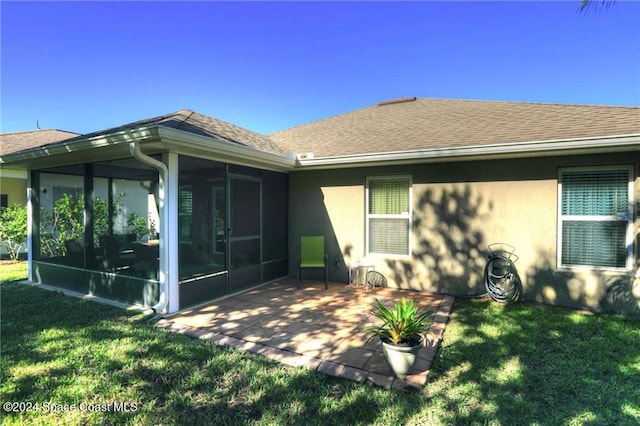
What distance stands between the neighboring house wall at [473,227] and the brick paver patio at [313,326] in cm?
61

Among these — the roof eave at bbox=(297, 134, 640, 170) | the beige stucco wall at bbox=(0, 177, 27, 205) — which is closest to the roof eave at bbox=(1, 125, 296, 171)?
the roof eave at bbox=(297, 134, 640, 170)

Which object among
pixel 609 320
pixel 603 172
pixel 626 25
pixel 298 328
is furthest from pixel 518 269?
pixel 626 25

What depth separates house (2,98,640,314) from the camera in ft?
14.8

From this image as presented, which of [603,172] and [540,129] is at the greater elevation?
[540,129]

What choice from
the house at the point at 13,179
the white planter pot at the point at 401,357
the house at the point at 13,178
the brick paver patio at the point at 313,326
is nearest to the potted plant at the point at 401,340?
the white planter pot at the point at 401,357

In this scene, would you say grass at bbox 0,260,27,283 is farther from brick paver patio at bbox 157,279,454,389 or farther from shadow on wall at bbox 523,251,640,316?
shadow on wall at bbox 523,251,640,316

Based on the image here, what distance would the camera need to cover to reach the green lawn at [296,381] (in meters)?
2.28

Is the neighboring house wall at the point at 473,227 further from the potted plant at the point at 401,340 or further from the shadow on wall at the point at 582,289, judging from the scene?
the potted plant at the point at 401,340

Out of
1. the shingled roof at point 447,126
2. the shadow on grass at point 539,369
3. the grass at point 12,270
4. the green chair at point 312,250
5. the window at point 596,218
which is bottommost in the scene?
the grass at point 12,270

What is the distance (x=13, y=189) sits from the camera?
10.0 m

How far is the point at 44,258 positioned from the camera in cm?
627

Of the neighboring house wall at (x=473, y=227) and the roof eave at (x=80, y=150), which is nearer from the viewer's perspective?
the roof eave at (x=80, y=150)

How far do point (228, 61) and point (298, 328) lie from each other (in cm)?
816

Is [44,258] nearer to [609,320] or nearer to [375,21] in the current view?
[375,21]
